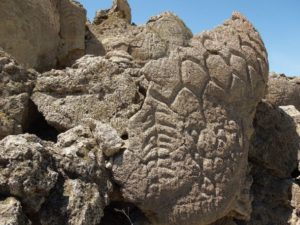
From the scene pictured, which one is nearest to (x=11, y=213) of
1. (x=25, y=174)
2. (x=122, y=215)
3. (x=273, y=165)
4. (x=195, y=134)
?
(x=25, y=174)

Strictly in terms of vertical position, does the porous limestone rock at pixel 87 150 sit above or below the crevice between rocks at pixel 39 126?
below

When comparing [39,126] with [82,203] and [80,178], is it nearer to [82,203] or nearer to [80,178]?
[80,178]

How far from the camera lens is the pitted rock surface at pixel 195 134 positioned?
4207 mm

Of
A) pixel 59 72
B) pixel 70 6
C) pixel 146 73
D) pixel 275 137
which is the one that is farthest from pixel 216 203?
pixel 70 6

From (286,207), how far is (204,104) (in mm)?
2211

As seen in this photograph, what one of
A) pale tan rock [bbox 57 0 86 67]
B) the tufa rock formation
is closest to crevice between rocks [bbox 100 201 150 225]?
the tufa rock formation

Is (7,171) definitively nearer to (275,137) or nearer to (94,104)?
(94,104)

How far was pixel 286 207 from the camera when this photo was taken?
6.23 m

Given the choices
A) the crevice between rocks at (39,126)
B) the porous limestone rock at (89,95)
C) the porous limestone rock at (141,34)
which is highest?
the porous limestone rock at (141,34)

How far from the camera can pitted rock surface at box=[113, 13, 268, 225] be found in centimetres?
421

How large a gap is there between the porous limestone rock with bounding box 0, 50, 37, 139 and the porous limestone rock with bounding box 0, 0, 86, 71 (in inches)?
43.2

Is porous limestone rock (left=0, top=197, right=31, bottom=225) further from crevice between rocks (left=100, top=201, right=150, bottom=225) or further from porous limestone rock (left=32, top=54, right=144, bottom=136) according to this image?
porous limestone rock (left=32, top=54, right=144, bottom=136)

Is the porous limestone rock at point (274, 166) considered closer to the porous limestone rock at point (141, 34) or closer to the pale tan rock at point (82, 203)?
the porous limestone rock at point (141, 34)

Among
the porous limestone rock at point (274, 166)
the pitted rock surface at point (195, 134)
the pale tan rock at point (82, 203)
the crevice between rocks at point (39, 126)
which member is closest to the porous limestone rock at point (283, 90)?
the porous limestone rock at point (274, 166)
